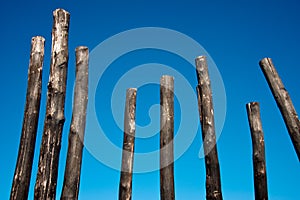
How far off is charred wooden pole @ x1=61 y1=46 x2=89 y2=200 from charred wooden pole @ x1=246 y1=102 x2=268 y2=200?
10.8 feet

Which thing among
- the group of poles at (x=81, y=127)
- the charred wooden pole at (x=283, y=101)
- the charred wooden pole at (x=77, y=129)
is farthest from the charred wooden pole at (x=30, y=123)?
the charred wooden pole at (x=283, y=101)

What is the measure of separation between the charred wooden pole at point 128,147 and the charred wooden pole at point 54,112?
6.21 feet

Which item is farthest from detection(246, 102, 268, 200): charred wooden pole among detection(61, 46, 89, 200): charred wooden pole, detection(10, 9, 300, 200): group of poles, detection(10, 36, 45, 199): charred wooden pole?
detection(10, 36, 45, 199): charred wooden pole

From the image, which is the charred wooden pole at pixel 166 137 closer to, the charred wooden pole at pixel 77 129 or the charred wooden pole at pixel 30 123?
the charred wooden pole at pixel 77 129

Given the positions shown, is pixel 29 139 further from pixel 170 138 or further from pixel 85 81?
pixel 170 138

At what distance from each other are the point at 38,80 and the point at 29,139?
103 cm

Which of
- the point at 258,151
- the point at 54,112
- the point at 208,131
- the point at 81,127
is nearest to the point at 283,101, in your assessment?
the point at 258,151

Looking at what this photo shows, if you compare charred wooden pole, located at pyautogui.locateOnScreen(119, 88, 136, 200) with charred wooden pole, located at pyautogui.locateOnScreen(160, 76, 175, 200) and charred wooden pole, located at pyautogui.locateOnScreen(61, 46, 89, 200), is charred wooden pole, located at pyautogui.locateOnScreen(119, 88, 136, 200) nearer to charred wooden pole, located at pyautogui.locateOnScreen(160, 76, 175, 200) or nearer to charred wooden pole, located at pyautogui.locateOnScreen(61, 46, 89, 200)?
charred wooden pole, located at pyautogui.locateOnScreen(160, 76, 175, 200)

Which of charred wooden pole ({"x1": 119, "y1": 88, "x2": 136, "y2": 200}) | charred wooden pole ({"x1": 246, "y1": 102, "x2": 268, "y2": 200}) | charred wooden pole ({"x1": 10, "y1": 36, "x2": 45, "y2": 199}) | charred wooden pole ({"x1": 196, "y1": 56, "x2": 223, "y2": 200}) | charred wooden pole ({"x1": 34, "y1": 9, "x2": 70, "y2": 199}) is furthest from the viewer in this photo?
charred wooden pole ({"x1": 119, "y1": 88, "x2": 136, "y2": 200})

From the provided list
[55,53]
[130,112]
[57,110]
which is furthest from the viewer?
[130,112]

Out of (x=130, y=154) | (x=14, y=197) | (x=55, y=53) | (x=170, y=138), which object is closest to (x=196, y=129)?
(x=170, y=138)

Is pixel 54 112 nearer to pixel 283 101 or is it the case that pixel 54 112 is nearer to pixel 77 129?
pixel 77 129

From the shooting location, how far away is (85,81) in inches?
257

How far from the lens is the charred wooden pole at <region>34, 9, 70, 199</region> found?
5.52m
